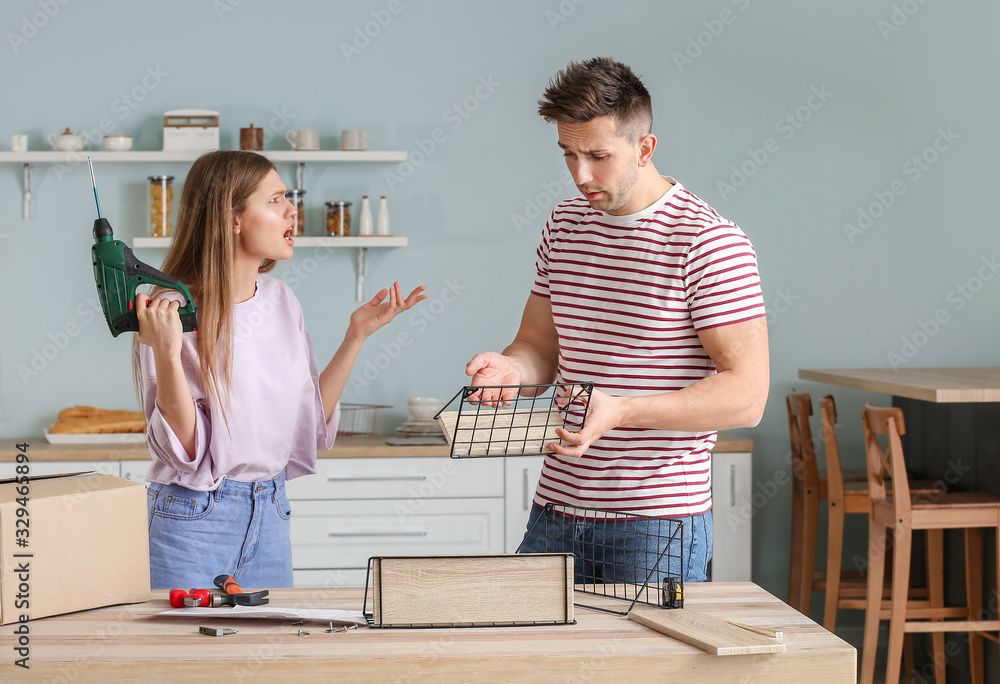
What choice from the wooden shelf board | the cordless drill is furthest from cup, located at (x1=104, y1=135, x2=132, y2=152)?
the cordless drill

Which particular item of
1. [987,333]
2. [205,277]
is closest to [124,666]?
[205,277]

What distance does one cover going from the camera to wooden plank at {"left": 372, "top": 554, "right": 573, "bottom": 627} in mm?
1217

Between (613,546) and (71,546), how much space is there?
0.77m

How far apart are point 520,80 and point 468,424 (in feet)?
8.64

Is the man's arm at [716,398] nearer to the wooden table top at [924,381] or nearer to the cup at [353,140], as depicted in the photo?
the wooden table top at [924,381]

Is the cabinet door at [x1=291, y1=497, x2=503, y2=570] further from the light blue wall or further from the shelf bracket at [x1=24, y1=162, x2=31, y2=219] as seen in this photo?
the shelf bracket at [x1=24, y1=162, x2=31, y2=219]

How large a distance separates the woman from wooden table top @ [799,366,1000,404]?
5.35ft

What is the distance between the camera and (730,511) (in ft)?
10.5

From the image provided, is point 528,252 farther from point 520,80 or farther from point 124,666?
point 124,666

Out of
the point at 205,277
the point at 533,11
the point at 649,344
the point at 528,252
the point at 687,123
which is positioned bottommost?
the point at 649,344

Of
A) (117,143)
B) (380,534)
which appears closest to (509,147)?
(117,143)

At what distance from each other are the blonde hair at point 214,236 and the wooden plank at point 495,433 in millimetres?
584

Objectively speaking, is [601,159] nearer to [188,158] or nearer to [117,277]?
[117,277]

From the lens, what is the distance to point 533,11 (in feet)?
11.9
